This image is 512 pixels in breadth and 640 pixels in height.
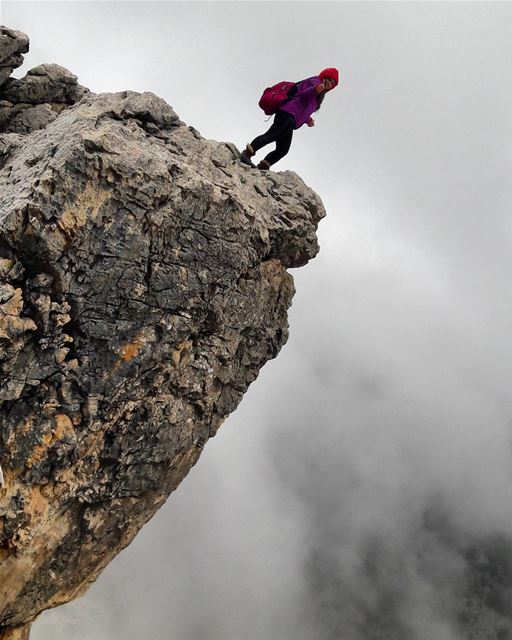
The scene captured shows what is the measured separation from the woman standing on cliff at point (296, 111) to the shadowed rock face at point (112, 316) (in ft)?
4.21

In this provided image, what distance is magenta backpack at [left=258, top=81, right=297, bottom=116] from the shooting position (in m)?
22.8

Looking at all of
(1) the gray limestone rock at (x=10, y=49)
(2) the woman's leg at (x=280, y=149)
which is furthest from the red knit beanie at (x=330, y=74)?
(1) the gray limestone rock at (x=10, y=49)

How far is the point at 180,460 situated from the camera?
21.0 meters

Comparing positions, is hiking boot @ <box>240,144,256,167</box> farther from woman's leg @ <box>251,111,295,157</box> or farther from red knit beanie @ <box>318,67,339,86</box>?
red knit beanie @ <box>318,67,339,86</box>

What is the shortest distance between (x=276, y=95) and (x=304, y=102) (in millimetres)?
1172

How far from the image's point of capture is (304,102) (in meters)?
23.0

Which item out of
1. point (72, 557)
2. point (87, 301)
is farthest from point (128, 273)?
point (72, 557)

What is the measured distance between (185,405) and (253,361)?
3.82 meters

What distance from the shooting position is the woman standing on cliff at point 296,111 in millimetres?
22625

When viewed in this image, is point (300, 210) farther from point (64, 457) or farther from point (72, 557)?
point (72, 557)

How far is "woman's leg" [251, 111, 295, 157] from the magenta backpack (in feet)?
1.24

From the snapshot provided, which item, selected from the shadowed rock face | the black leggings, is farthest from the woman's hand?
the shadowed rock face

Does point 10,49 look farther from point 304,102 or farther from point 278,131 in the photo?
point 304,102

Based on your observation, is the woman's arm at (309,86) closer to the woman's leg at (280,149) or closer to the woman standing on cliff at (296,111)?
the woman standing on cliff at (296,111)
